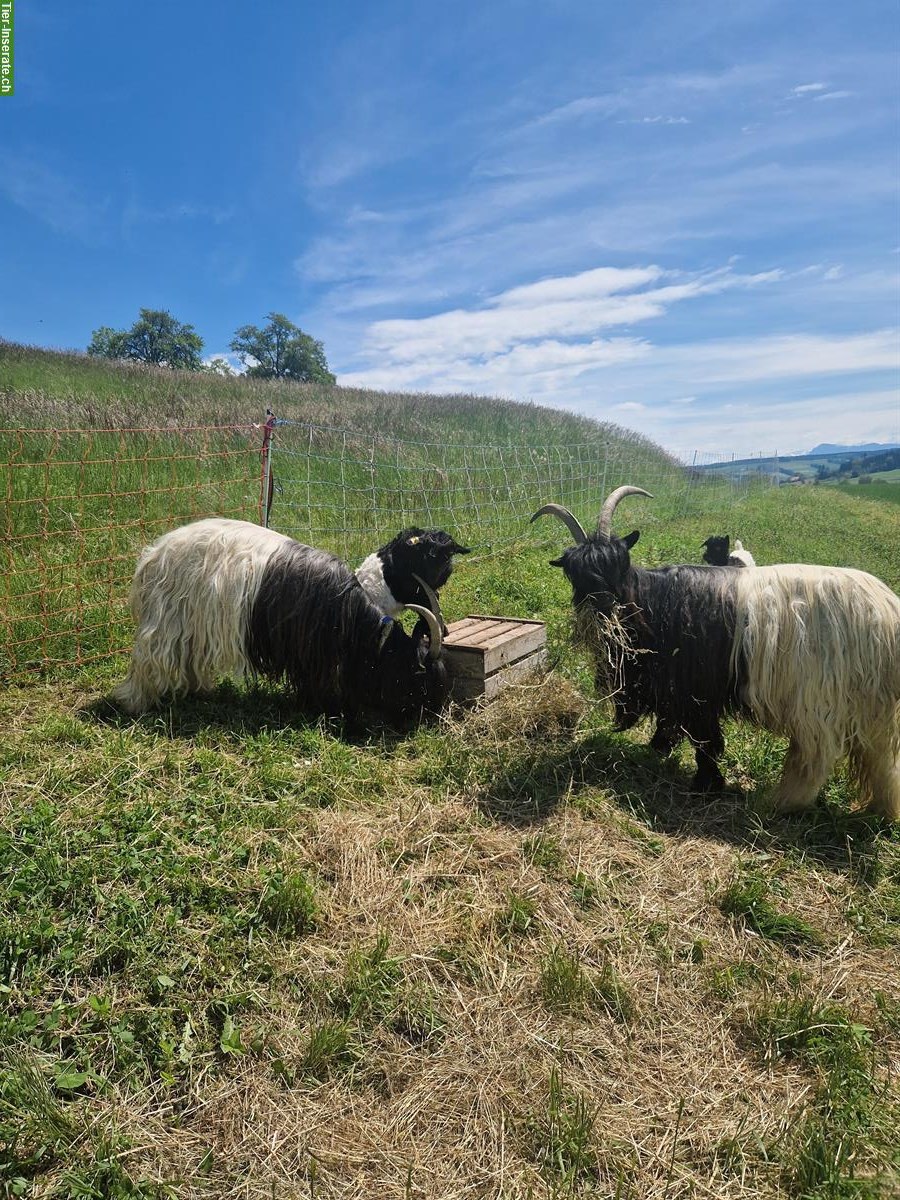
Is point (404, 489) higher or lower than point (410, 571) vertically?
higher

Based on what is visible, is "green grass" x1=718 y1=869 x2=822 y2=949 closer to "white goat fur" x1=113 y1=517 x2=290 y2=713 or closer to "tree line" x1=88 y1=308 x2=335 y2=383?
"white goat fur" x1=113 y1=517 x2=290 y2=713

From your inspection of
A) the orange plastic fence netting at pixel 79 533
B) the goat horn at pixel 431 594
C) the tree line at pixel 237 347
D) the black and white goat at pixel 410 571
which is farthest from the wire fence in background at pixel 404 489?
the tree line at pixel 237 347

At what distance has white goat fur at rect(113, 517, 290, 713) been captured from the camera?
4.81 meters

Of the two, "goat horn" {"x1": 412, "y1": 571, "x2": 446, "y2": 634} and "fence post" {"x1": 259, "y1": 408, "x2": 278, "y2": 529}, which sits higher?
"fence post" {"x1": 259, "y1": 408, "x2": 278, "y2": 529}

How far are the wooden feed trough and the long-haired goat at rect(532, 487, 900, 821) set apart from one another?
2.78 ft

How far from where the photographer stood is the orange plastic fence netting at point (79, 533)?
5598mm

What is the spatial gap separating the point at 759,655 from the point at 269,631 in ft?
9.96

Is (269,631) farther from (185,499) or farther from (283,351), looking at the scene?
(283,351)

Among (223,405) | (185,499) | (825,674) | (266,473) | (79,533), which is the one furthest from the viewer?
(223,405)

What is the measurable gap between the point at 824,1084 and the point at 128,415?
44.3 ft

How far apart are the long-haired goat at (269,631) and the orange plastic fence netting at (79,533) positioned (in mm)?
1028

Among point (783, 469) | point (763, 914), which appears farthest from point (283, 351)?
point (763, 914)

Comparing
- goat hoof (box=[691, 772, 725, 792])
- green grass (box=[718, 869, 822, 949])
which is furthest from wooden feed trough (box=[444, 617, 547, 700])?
green grass (box=[718, 869, 822, 949])

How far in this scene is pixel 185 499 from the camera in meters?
9.48
